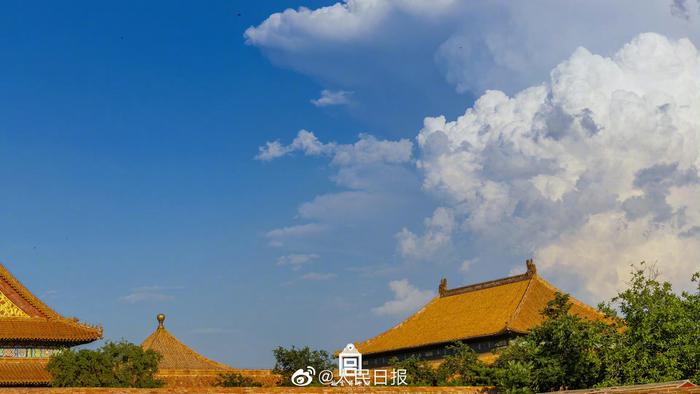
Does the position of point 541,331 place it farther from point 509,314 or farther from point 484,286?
point 484,286

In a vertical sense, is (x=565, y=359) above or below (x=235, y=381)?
below

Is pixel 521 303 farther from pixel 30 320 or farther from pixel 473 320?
pixel 30 320

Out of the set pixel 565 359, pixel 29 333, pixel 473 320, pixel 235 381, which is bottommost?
pixel 565 359

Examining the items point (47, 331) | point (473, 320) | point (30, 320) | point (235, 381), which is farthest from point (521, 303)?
point (30, 320)

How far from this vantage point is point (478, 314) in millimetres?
63062

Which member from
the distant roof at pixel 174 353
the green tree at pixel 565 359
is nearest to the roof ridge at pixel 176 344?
the distant roof at pixel 174 353

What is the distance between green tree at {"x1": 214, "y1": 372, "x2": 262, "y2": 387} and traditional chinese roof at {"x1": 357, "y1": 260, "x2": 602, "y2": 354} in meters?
14.3

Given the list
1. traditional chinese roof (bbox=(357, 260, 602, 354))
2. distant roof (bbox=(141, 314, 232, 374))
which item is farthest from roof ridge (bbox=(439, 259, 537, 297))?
distant roof (bbox=(141, 314, 232, 374))

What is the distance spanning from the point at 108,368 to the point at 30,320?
9.26 m

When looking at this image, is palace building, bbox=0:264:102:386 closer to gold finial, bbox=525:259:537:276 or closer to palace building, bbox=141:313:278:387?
palace building, bbox=141:313:278:387

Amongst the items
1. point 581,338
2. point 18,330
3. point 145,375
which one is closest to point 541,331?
point 581,338

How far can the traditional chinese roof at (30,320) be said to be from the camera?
4795cm

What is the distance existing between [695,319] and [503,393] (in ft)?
22.7

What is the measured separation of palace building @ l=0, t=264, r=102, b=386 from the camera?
47.0m
